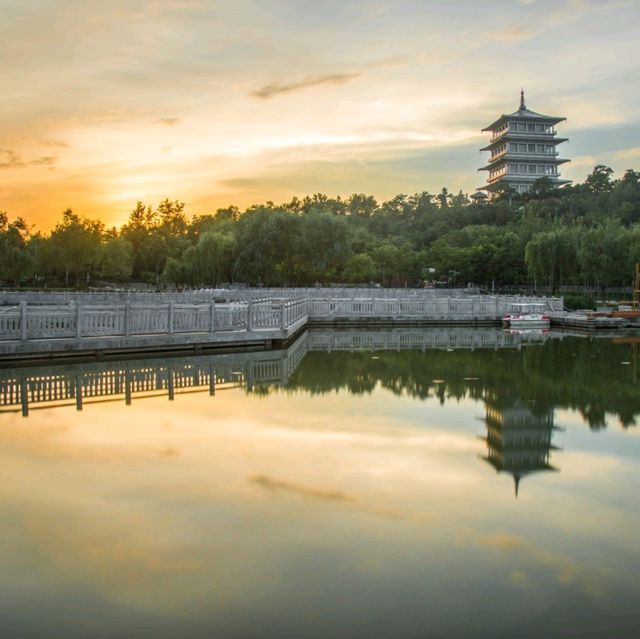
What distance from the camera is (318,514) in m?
6.17

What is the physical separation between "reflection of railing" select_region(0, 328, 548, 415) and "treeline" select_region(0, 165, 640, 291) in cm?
2547

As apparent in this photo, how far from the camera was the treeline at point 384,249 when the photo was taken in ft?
151

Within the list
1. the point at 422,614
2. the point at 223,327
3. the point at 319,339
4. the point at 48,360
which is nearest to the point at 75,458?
the point at 422,614

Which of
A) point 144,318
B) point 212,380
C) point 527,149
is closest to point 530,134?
point 527,149

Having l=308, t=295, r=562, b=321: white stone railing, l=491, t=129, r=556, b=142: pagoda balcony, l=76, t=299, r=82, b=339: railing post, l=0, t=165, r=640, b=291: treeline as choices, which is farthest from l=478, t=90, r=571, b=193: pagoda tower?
l=76, t=299, r=82, b=339: railing post

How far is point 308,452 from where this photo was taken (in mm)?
8352

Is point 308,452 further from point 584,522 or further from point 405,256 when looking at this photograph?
point 405,256

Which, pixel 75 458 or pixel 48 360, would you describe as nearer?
pixel 75 458

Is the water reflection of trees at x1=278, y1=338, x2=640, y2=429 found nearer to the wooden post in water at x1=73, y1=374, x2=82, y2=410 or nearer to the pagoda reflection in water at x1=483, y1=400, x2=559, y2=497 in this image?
the pagoda reflection in water at x1=483, y1=400, x2=559, y2=497

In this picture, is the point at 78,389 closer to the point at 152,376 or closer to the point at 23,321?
the point at 152,376

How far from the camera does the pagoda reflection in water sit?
25.6 feet

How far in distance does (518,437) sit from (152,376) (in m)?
7.89

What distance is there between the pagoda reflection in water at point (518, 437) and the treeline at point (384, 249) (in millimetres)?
33500

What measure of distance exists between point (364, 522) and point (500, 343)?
58.7ft
